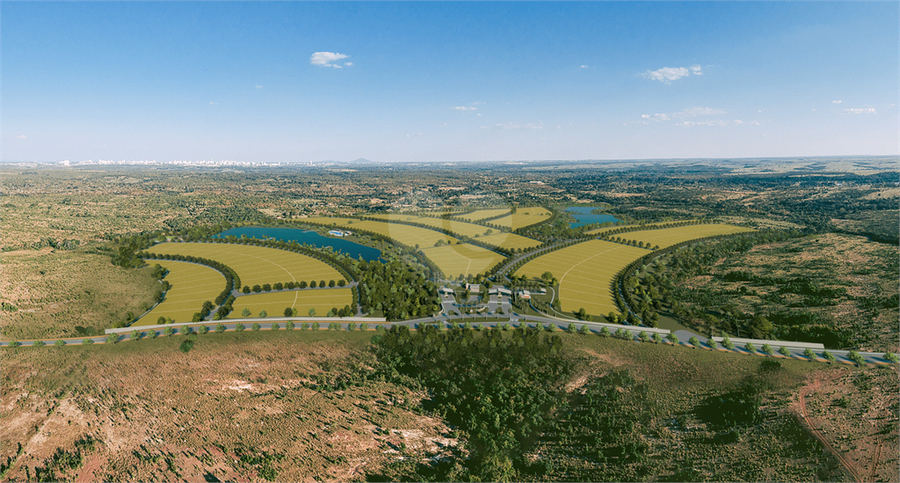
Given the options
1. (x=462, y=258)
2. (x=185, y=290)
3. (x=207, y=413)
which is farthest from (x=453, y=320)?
(x=185, y=290)

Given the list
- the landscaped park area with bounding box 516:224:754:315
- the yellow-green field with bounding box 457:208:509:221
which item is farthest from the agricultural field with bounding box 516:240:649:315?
the yellow-green field with bounding box 457:208:509:221

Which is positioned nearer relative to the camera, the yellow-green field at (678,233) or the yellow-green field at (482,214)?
the yellow-green field at (678,233)

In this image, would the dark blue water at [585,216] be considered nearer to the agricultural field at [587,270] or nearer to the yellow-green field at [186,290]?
the agricultural field at [587,270]

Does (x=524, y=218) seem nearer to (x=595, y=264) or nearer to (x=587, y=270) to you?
(x=595, y=264)

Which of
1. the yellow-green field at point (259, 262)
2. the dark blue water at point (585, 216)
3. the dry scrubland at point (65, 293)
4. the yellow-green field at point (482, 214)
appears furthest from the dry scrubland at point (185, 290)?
the dark blue water at point (585, 216)

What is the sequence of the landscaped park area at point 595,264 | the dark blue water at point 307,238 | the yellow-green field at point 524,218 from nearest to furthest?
the landscaped park area at point 595,264 → the dark blue water at point 307,238 → the yellow-green field at point 524,218

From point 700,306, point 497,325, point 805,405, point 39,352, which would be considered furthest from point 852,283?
point 39,352

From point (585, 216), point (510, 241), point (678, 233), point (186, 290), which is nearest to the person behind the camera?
point (186, 290)
